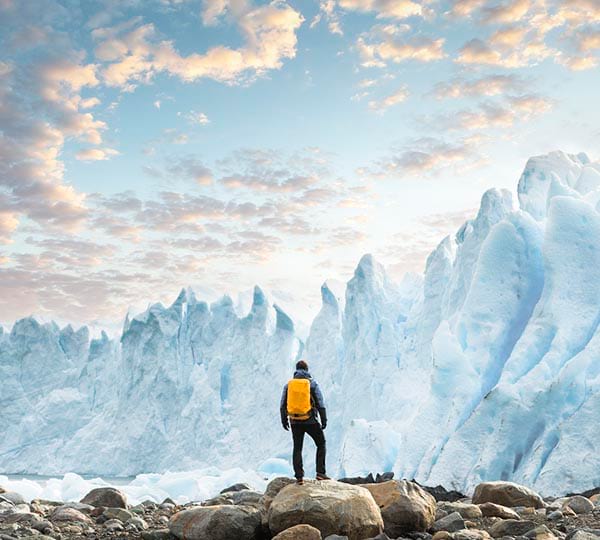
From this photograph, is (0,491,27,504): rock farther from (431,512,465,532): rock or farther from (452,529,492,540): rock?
(452,529,492,540): rock

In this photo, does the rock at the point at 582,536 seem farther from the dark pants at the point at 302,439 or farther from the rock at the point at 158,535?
the rock at the point at 158,535

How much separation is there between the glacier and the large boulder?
32.0 ft

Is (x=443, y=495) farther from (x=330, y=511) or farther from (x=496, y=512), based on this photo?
(x=330, y=511)

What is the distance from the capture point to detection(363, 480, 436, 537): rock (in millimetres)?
6680

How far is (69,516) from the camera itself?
30.2 feet

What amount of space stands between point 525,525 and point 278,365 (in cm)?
3107

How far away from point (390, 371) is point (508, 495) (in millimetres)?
20603

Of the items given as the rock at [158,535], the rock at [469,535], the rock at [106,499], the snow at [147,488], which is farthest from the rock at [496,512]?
the snow at [147,488]

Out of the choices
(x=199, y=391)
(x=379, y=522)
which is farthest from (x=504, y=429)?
(x=199, y=391)

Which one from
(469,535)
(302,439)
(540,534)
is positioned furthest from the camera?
(302,439)

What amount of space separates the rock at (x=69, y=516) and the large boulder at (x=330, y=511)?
4120 millimetres

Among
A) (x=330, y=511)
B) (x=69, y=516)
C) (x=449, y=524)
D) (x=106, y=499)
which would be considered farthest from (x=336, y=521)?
(x=106, y=499)

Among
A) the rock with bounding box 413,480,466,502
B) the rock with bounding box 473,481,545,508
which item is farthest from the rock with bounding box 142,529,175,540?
the rock with bounding box 413,480,466,502

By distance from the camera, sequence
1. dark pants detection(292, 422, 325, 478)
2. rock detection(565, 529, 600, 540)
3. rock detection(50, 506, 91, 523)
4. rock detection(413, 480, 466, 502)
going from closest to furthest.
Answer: rock detection(565, 529, 600, 540) < dark pants detection(292, 422, 325, 478) < rock detection(50, 506, 91, 523) < rock detection(413, 480, 466, 502)
